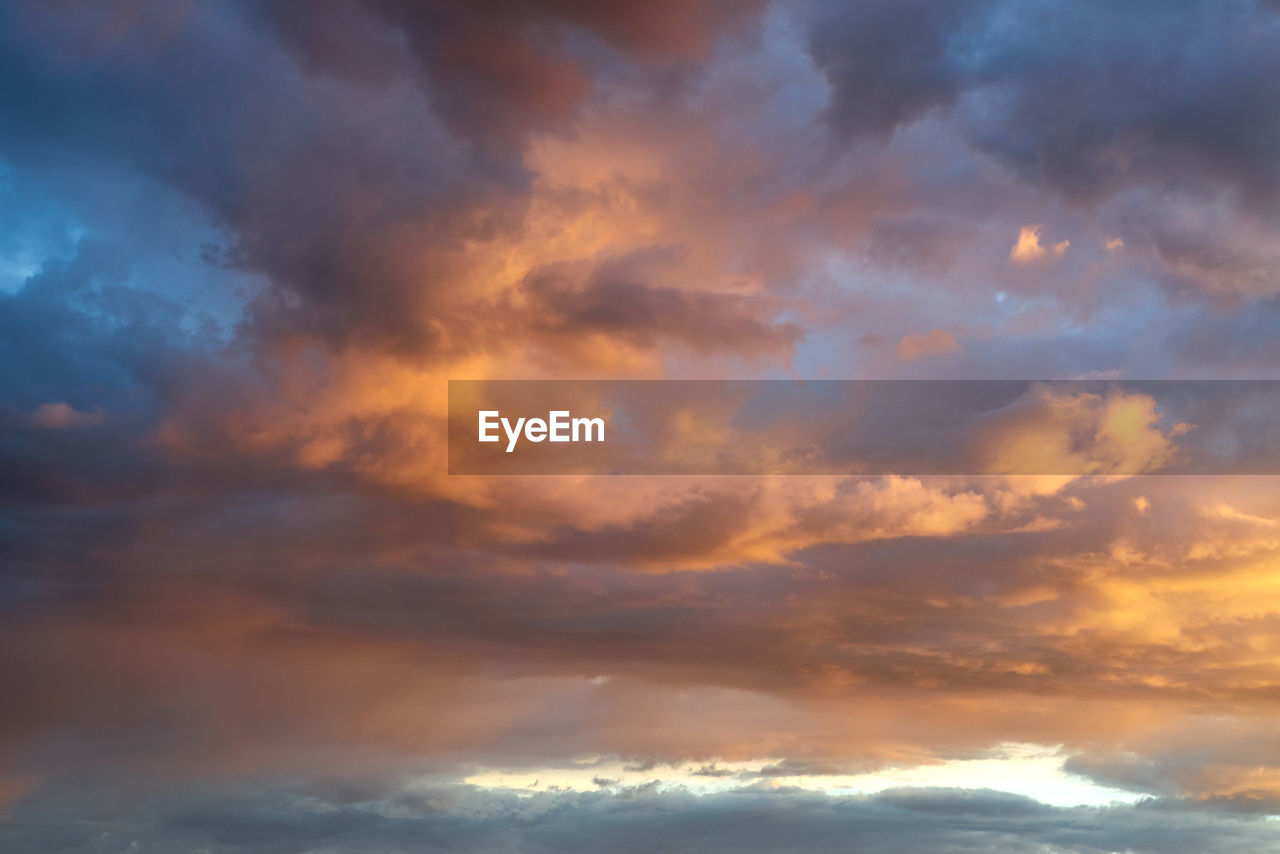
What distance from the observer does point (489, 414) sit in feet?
334

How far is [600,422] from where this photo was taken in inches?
4114

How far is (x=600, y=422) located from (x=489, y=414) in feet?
48.7
